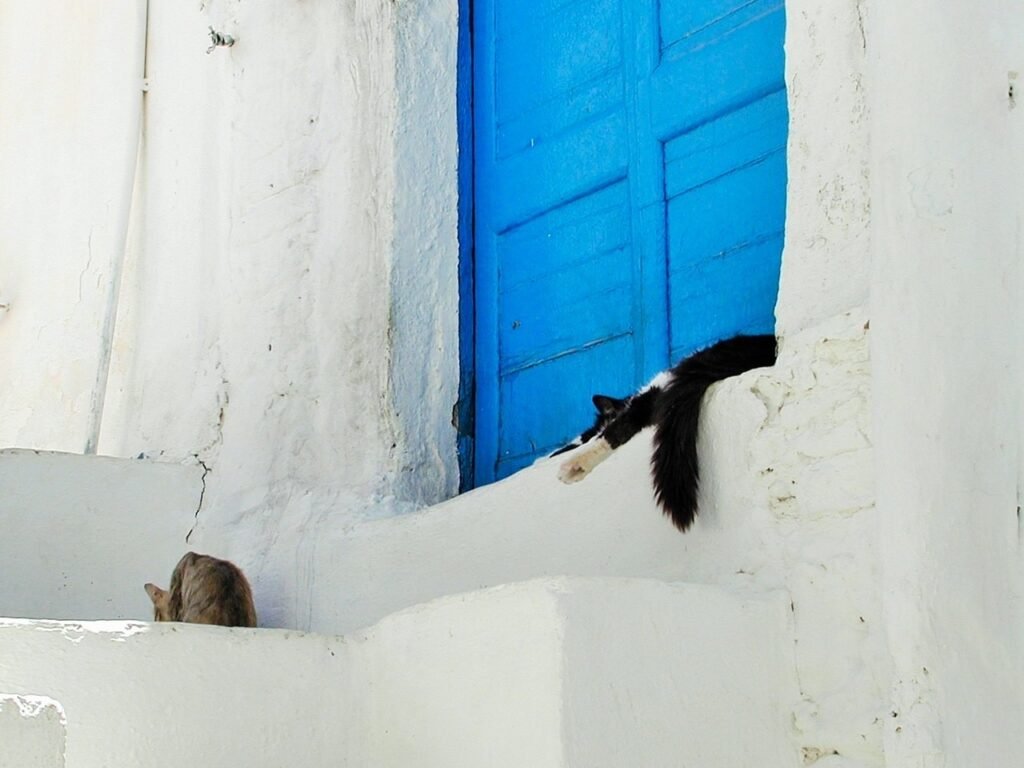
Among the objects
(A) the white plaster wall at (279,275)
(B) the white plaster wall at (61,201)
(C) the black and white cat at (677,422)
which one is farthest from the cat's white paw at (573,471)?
(B) the white plaster wall at (61,201)

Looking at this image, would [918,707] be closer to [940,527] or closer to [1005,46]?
[940,527]

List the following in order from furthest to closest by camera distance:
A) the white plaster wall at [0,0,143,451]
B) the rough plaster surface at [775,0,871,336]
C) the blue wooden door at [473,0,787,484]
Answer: the white plaster wall at [0,0,143,451] → the blue wooden door at [473,0,787,484] → the rough plaster surface at [775,0,871,336]

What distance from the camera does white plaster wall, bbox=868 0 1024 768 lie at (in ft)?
9.90

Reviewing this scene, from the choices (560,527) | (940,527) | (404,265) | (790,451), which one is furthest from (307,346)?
(940,527)

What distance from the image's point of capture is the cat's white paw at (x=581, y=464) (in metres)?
4.09

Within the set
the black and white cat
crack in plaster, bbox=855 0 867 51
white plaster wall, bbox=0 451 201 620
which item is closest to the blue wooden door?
the black and white cat

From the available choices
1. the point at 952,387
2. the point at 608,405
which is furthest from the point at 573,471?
the point at 952,387

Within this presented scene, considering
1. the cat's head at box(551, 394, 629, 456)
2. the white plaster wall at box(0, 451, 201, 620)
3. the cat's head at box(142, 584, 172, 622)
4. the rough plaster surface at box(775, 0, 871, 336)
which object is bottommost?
the cat's head at box(142, 584, 172, 622)

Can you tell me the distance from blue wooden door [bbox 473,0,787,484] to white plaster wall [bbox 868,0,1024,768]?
1018 millimetres

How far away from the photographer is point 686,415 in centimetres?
376

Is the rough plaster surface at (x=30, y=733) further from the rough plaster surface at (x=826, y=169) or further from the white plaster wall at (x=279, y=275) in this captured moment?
the white plaster wall at (x=279, y=275)

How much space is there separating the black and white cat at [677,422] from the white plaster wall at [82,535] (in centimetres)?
143

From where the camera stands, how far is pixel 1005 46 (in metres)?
3.13

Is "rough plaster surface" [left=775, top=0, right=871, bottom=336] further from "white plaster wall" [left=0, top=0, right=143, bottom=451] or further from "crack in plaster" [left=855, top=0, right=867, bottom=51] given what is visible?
"white plaster wall" [left=0, top=0, right=143, bottom=451]
